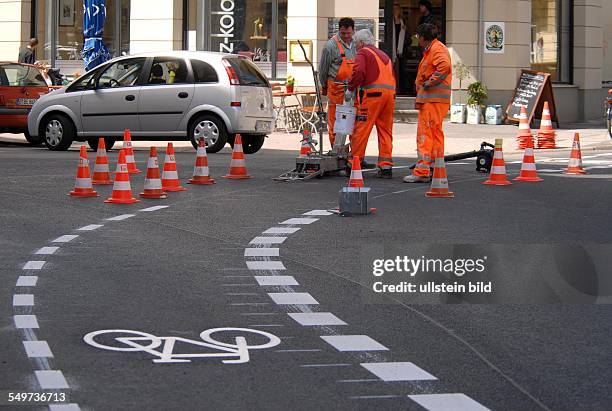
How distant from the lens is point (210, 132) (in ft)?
72.6

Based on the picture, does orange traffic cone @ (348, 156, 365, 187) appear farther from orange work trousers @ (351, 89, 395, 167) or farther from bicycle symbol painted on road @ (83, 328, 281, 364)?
bicycle symbol painted on road @ (83, 328, 281, 364)

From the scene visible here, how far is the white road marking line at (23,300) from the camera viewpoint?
27.4 ft

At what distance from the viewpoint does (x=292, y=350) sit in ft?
23.4

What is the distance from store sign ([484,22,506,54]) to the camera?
1198 inches

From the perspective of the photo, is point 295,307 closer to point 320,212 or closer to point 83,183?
point 320,212

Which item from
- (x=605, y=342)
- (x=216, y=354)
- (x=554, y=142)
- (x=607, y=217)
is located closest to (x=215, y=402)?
(x=216, y=354)

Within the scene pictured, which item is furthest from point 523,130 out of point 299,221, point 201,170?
point 299,221

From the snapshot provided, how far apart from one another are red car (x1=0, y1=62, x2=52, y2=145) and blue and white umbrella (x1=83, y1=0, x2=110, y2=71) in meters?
3.48

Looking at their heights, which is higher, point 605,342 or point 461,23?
point 461,23

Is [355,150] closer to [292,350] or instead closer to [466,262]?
[466,262]

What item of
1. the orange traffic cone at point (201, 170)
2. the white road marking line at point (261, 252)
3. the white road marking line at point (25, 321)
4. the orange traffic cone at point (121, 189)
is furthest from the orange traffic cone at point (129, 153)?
the white road marking line at point (25, 321)

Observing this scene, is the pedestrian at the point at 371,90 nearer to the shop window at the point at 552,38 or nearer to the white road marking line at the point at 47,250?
the white road marking line at the point at 47,250

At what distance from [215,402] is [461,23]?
82.4 ft

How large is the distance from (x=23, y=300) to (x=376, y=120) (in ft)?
31.0
